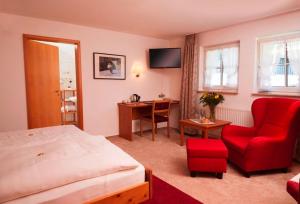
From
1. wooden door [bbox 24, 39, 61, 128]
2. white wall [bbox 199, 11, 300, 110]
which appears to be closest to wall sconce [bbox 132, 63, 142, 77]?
wooden door [bbox 24, 39, 61, 128]

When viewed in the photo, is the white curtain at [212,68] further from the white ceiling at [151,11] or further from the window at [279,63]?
the window at [279,63]

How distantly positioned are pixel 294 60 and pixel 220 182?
7.45 ft

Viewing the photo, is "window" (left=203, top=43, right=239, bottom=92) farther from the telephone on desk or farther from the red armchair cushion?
the red armchair cushion

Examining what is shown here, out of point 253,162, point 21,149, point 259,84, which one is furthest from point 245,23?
point 21,149

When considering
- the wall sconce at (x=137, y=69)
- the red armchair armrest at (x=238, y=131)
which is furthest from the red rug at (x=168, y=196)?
the wall sconce at (x=137, y=69)

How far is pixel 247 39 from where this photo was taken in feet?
11.9

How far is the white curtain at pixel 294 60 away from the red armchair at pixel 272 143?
584 millimetres

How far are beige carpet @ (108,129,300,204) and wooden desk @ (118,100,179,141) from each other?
75cm

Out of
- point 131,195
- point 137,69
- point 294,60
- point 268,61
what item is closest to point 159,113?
point 137,69

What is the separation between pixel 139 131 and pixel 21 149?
3190 millimetres

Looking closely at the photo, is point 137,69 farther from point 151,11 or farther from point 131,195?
point 131,195

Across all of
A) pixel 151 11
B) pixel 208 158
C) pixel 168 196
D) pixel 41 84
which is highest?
pixel 151 11

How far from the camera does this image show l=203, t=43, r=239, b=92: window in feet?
13.0

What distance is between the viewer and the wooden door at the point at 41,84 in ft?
11.4
